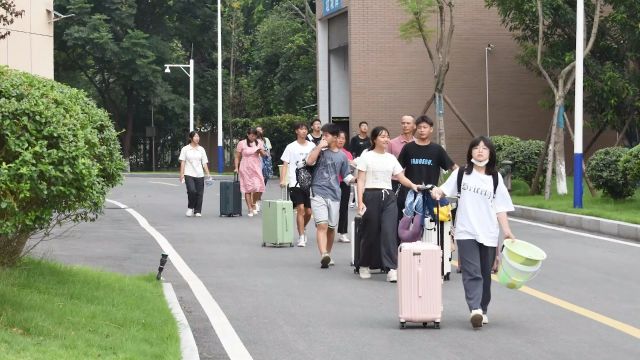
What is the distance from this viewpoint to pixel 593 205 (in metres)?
24.6

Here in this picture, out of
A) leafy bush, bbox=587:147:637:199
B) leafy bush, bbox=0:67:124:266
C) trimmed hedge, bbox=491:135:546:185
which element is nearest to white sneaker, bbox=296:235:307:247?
leafy bush, bbox=587:147:637:199

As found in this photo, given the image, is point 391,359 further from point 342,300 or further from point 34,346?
point 342,300

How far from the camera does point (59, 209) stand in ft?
33.6

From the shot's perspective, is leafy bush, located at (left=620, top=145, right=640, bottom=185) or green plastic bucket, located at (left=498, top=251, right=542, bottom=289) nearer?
green plastic bucket, located at (left=498, top=251, right=542, bottom=289)

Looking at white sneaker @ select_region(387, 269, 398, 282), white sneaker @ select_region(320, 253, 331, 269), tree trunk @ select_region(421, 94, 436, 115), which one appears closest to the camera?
white sneaker @ select_region(387, 269, 398, 282)

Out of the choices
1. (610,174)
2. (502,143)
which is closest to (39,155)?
(610,174)

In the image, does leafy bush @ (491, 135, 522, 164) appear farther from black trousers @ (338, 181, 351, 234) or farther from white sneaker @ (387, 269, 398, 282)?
white sneaker @ (387, 269, 398, 282)

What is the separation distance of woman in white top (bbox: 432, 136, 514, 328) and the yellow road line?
1050 mm

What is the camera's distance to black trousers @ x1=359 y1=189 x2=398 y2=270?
14.1 meters

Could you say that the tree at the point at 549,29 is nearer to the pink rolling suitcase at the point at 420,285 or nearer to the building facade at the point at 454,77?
the building facade at the point at 454,77

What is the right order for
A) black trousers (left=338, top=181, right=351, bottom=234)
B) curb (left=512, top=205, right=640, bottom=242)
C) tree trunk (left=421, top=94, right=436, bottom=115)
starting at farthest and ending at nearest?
tree trunk (left=421, top=94, right=436, bottom=115) < curb (left=512, top=205, right=640, bottom=242) < black trousers (left=338, top=181, right=351, bottom=234)

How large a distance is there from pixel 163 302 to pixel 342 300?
194 centimetres

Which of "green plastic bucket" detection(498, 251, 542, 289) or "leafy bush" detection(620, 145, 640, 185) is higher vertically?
"leafy bush" detection(620, 145, 640, 185)

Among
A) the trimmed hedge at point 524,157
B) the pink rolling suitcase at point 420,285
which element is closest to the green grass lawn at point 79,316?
the pink rolling suitcase at point 420,285
